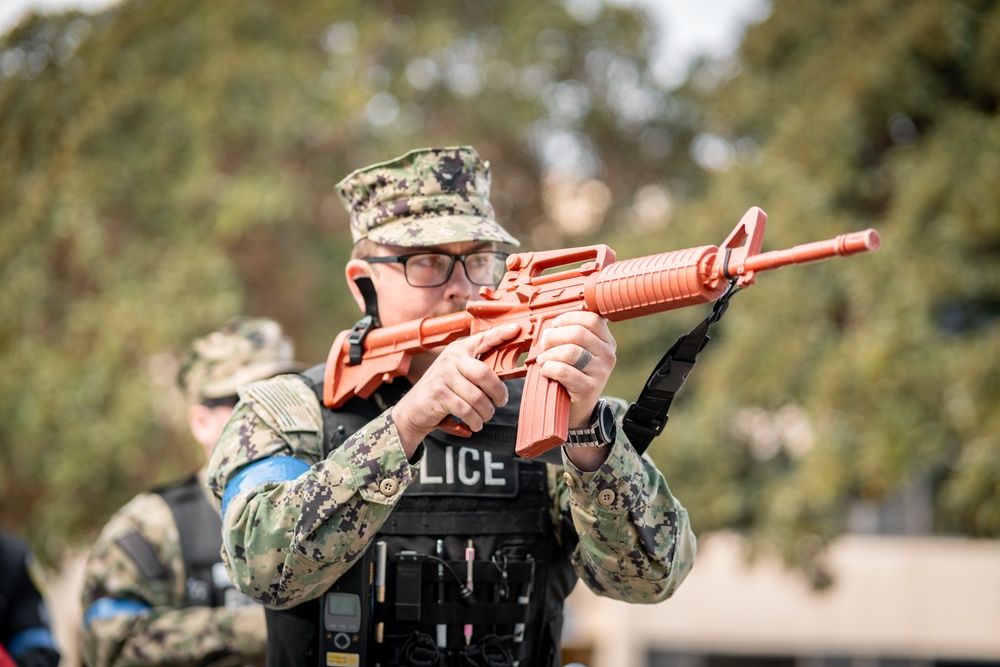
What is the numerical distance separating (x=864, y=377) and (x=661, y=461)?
1.84 m

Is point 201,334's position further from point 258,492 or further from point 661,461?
point 258,492

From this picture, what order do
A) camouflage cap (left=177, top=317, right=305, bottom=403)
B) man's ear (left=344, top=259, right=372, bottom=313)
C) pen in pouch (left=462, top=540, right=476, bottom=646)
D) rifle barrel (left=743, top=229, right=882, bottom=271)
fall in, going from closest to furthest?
1. rifle barrel (left=743, top=229, right=882, bottom=271)
2. pen in pouch (left=462, top=540, right=476, bottom=646)
3. man's ear (left=344, top=259, right=372, bottom=313)
4. camouflage cap (left=177, top=317, right=305, bottom=403)

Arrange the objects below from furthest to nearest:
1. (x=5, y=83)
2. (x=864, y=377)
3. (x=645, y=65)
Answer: (x=645, y=65) → (x=5, y=83) → (x=864, y=377)

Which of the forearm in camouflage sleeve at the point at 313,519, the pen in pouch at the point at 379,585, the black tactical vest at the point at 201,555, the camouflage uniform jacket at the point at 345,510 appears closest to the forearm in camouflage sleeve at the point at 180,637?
the black tactical vest at the point at 201,555

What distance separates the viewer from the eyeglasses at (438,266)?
295 centimetres

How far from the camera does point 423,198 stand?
3.03 meters

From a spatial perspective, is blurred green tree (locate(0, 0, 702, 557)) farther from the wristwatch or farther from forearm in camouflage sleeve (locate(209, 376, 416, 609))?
the wristwatch

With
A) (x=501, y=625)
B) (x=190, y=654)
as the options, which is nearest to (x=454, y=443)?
(x=501, y=625)

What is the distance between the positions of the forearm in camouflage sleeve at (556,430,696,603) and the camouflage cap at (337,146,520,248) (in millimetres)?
668

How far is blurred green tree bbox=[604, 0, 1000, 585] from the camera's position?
287 inches

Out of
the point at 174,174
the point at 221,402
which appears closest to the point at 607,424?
the point at 221,402

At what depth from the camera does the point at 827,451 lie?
296 inches

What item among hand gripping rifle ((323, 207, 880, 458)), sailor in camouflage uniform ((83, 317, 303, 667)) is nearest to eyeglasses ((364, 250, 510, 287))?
hand gripping rifle ((323, 207, 880, 458))

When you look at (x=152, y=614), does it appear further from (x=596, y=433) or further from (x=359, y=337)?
(x=596, y=433)
